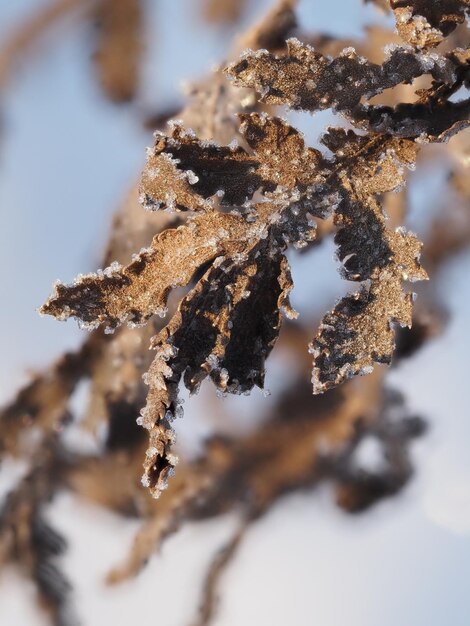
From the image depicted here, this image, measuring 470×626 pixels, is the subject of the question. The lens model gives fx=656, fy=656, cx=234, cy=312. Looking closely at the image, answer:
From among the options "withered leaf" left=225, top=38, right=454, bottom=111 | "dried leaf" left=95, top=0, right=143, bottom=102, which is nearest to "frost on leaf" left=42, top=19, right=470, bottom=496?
"withered leaf" left=225, top=38, right=454, bottom=111

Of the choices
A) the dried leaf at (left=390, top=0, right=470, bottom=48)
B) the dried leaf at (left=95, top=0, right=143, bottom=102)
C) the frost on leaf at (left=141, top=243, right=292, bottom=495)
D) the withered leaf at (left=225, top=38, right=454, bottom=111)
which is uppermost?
the dried leaf at (left=95, top=0, right=143, bottom=102)

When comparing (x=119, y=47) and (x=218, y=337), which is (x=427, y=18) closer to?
(x=218, y=337)

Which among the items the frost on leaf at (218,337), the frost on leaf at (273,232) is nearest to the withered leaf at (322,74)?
the frost on leaf at (273,232)

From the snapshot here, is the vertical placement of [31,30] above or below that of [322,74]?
above

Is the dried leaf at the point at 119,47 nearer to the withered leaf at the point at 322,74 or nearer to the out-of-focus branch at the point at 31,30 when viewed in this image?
the out-of-focus branch at the point at 31,30

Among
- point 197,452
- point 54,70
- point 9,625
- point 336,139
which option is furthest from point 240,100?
point 9,625

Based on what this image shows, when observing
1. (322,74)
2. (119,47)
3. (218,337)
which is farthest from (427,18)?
(119,47)

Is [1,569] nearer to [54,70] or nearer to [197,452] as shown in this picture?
[197,452]

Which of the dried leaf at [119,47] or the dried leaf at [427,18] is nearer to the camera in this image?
the dried leaf at [427,18]

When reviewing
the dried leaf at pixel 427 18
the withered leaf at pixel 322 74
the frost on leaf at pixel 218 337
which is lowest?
the frost on leaf at pixel 218 337

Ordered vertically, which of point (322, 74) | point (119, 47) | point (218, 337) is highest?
point (119, 47)

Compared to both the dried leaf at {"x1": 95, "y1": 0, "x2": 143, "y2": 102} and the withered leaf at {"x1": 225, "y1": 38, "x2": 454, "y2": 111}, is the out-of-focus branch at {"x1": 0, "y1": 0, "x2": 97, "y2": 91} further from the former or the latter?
the withered leaf at {"x1": 225, "y1": 38, "x2": 454, "y2": 111}
